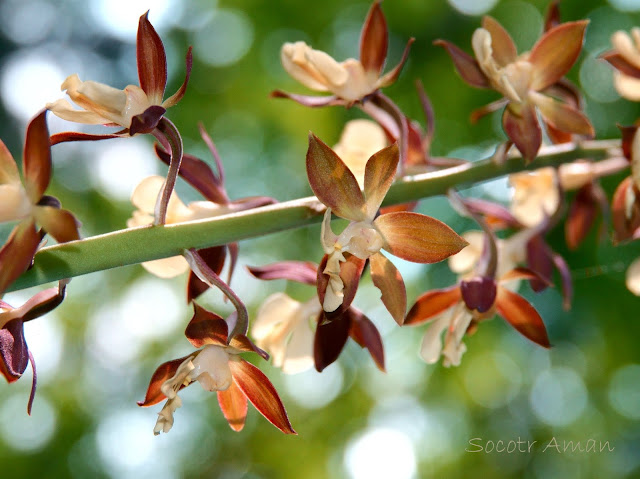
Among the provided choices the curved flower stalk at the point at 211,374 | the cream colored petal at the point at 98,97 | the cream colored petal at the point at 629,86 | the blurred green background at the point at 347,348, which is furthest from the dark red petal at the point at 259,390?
the blurred green background at the point at 347,348

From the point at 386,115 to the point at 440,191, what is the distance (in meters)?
0.20

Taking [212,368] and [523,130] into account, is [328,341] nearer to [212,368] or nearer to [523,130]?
[212,368]

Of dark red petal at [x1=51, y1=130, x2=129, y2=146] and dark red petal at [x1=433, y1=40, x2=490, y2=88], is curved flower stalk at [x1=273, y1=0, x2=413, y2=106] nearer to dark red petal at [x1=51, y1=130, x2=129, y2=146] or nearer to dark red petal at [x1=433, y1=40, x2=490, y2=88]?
dark red petal at [x1=433, y1=40, x2=490, y2=88]

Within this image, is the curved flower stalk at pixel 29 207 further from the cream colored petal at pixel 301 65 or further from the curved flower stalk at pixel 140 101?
the cream colored petal at pixel 301 65

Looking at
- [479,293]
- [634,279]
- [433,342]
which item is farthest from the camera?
[634,279]

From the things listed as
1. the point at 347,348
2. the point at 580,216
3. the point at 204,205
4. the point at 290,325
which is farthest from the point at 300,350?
the point at 347,348

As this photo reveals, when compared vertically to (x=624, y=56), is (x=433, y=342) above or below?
below

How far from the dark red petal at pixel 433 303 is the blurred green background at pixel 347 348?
254cm

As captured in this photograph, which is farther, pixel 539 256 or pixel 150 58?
pixel 539 256

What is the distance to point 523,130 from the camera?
35.0 inches

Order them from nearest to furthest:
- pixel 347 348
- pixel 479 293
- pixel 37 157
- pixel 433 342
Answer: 1. pixel 37 157
2. pixel 479 293
3. pixel 433 342
4. pixel 347 348

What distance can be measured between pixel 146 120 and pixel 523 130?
1.64ft

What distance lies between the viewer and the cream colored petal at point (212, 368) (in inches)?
28.3

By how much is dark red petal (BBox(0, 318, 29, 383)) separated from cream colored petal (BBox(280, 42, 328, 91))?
493 mm
